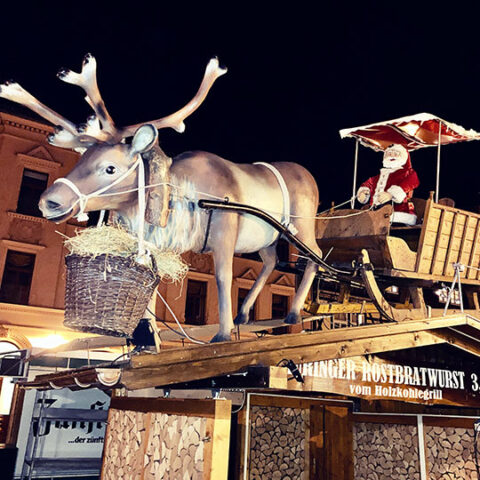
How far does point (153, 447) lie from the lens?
5457 millimetres

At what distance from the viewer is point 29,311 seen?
48.1 feet

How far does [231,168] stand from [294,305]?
53.3 inches

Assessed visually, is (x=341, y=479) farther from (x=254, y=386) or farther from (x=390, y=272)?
(x=254, y=386)

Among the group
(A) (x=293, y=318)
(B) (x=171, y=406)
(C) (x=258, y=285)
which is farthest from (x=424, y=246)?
(B) (x=171, y=406)

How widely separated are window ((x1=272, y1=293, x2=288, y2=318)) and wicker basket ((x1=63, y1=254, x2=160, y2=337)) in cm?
1805

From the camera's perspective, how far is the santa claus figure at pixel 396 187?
574 centimetres

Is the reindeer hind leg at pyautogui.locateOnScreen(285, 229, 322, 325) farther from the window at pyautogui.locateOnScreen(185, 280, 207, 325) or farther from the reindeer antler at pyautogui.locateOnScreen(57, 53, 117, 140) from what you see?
the window at pyautogui.locateOnScreen(185, 280, 207, 325)

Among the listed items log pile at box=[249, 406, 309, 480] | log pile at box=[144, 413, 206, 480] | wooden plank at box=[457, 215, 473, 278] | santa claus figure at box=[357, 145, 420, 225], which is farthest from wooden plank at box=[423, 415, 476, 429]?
log pile at box=[144, 413, 206, 480]

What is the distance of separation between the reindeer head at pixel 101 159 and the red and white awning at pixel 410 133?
3.73 metres

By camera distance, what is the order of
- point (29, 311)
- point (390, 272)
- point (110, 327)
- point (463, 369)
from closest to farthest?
point (110, 327), point (390, 272), point (463, 369), point (29, 311)

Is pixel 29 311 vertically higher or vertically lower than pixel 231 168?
higher

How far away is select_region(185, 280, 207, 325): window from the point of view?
1873 centimetres

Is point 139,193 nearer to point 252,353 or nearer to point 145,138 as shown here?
point 145,138

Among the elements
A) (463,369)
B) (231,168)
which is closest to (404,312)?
(463,369)
